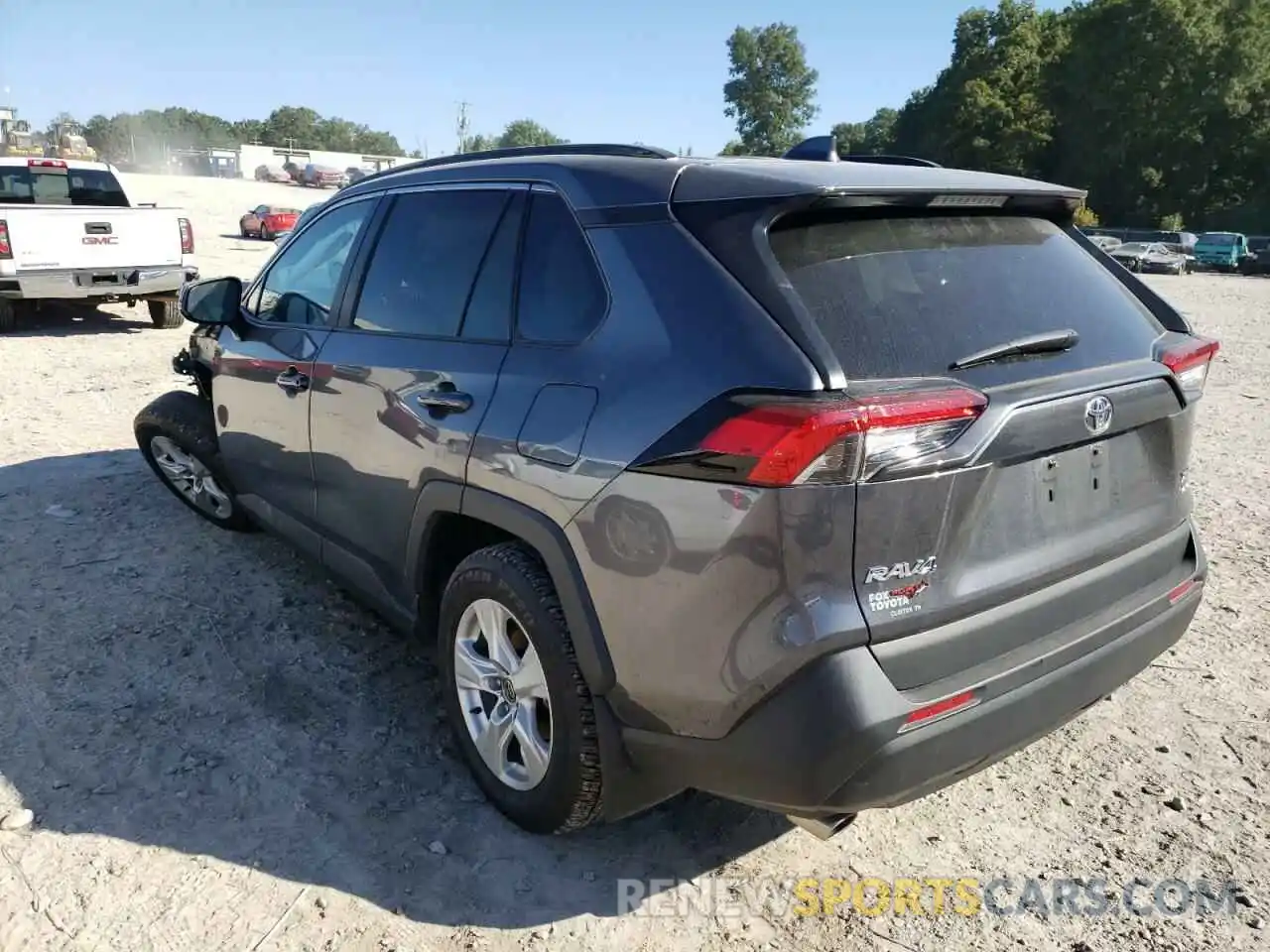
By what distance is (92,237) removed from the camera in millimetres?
10102

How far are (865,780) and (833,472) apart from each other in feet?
2.23

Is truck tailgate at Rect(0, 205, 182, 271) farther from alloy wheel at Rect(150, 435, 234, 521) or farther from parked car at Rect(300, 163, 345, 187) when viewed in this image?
parked car at Rect(300, 163, 345, 187)

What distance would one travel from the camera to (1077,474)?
7.49 feet

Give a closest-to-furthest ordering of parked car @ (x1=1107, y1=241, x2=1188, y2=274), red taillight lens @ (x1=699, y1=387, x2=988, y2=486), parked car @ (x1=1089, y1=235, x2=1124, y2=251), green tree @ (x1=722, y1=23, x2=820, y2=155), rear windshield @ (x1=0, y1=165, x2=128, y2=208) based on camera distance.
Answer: red taillight lens @ (x1=699, y1=387, x2=988, y2=486)
parked car @ (x1=1089, y1=235, x2=1124, y2=251)
rear windshield @ (x1=0, y1=165, x2=128, y2=208)
parked car @ (x1=1107, y1=241, x2=1188, y2=274)
green tree @ (x1=722, y1=23, x2=820, y2=155)

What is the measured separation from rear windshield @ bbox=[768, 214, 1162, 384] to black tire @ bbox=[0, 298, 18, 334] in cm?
1130

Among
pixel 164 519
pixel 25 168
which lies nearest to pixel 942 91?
pixel 25 168

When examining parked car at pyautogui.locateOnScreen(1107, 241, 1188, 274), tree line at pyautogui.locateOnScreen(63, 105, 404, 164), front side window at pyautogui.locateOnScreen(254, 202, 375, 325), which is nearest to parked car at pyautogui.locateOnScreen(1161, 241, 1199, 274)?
parked car at pyautogui.locateOnScreen(1107, 241, 1188, 274)

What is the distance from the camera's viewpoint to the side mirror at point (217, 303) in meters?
4.18

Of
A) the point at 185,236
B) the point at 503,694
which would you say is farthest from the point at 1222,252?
the point at 503,694

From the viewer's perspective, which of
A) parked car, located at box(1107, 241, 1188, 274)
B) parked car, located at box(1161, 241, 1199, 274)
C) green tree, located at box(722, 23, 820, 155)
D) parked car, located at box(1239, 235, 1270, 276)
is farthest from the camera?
green tree, located at box(722, 23, 820, 155)

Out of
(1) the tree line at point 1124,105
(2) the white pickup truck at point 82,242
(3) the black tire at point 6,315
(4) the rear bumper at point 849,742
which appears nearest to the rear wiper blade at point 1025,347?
(4) the rear bumper at point 849,742

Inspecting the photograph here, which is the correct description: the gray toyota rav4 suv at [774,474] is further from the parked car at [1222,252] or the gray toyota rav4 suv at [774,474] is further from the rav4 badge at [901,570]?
the parked car at [1222,252]

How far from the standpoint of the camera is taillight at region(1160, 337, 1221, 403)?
2551 millimetres

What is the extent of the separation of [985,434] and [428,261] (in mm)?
1936
